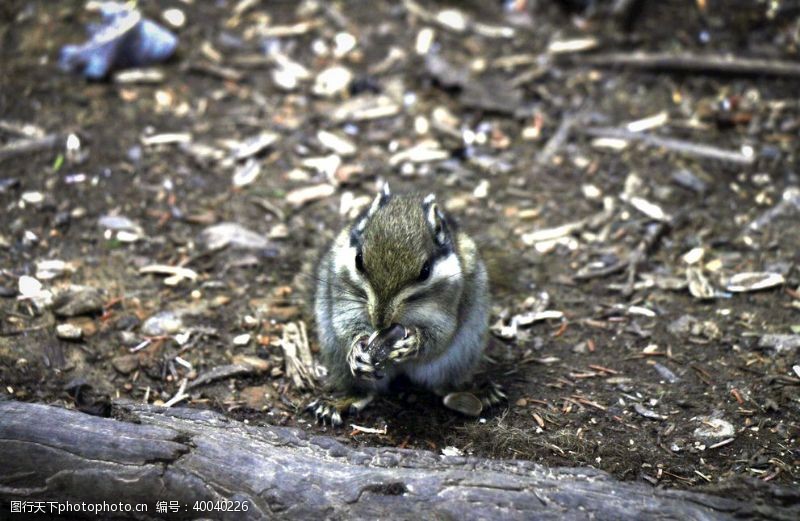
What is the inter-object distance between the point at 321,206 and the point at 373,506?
9.99ft

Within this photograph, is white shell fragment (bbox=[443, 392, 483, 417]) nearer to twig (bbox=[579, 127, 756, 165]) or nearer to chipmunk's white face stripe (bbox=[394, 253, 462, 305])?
chipmunk's white face stripe (bbox=[394, 253, 462, 305])

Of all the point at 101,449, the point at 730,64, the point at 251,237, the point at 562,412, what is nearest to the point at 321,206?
the point at 251,237

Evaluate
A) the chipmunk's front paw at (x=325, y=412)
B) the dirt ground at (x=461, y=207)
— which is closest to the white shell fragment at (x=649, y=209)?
the dirt ground at (x=461, y=207)

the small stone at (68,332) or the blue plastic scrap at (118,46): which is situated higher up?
the blue plastic scrap at (118,46)

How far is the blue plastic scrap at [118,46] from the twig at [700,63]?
3250 millimetres

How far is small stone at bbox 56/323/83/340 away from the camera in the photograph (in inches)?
187

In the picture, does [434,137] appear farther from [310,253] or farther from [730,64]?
[730,64]

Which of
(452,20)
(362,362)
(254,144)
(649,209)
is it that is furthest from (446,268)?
(452,20)

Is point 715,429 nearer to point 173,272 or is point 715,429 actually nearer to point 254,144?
point 173,272

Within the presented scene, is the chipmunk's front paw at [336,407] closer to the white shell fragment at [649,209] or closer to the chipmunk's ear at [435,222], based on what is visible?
the chipmunk's ear at [435,222]

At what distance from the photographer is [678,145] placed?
21.4 feet

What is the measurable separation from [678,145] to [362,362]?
335 cm

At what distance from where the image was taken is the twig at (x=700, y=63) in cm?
695

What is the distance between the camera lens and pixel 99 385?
455 cm
